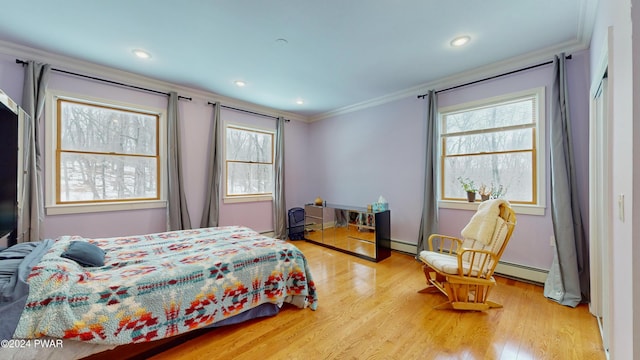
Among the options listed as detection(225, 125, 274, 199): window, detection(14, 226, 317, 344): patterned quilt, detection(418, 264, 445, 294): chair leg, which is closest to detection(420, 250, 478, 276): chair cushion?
detection(418, 264, 445, 294): chair leg

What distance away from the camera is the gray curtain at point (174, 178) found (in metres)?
3.62

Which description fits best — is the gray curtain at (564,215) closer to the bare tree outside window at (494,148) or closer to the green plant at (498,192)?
the bare tree outside window at (494,148)

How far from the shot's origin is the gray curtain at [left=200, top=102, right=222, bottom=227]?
4.03 metres

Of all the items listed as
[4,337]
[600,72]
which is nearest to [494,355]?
[600,72]

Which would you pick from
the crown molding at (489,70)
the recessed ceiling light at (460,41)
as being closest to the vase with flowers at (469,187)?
the crown molding at (489,70)

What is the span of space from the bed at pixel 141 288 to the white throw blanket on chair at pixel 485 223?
173 centimetres

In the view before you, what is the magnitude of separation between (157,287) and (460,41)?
3515 millimetres

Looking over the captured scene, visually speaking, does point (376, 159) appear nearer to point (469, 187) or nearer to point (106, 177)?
point (469, 187)

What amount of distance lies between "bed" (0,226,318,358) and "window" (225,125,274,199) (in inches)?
81.0

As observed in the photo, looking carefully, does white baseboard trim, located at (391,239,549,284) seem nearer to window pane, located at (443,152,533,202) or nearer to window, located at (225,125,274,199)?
window pane, located at (443,152,533,202)

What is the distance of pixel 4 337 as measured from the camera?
48.7 inches

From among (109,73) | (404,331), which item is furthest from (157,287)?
(109,73)

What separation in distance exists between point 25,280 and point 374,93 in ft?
14.0

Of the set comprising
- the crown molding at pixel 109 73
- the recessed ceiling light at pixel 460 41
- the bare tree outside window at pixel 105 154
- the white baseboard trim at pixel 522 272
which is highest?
the recessed ceiling light at pixel 460 41
